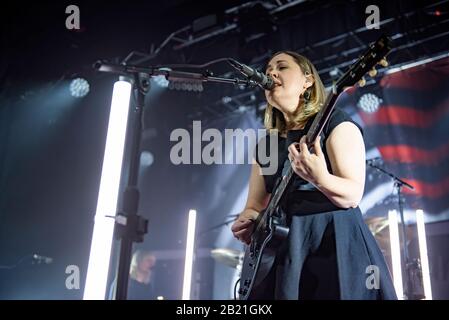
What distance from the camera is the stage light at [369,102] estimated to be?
6109 mm

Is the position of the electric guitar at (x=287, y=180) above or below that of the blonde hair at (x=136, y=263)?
below

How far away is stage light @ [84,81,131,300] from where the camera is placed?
1939 mm

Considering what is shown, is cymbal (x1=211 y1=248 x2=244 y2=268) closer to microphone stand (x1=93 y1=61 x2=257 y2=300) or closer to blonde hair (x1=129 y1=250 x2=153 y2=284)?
blonde hair (x1=129 y1=250 x2=153 y2=284)

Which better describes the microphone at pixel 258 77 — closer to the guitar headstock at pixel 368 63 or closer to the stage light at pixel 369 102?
the guitar headstock at pixel 368 63

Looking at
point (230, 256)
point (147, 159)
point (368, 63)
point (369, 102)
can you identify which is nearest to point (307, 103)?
point (368, 63)

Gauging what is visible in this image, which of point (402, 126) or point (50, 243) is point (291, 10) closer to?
point (402, 126)

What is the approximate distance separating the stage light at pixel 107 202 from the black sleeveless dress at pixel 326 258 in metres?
0.95

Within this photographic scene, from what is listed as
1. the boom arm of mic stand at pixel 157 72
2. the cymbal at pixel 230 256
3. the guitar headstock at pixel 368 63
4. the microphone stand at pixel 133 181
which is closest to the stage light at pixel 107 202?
the microphone stand at pixel 133 181

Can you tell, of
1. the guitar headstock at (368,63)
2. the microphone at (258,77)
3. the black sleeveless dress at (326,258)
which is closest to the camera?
the black sleeveless dress at (326,258)

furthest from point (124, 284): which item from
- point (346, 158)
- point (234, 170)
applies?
point (234, 170)

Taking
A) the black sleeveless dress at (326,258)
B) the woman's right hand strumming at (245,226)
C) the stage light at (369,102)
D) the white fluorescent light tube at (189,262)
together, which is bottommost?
the black sleeveless dress at (326,258)

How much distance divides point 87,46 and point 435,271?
19.4 ft

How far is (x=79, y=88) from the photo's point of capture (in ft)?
22.1

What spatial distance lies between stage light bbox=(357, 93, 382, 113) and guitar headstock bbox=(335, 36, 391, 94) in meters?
5.07
